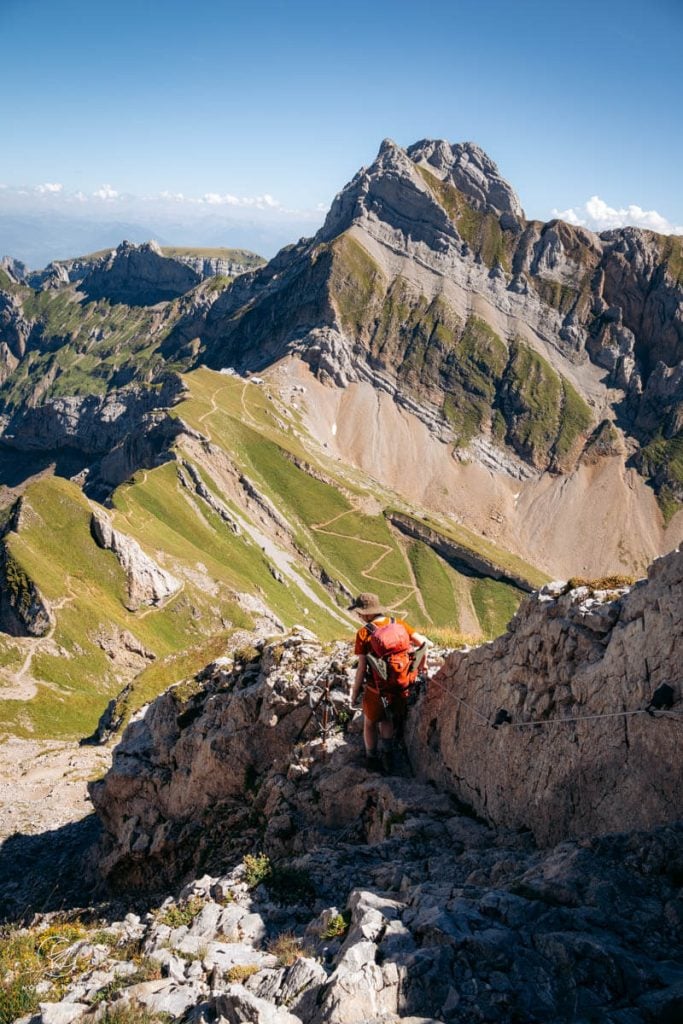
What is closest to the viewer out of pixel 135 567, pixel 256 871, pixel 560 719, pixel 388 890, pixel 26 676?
pixel 388 890

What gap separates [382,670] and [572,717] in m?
5.63

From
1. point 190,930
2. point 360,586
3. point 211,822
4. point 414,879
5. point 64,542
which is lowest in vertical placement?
point 360,586

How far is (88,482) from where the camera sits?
188m

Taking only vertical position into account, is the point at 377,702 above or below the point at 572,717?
below

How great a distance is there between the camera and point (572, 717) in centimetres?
1374

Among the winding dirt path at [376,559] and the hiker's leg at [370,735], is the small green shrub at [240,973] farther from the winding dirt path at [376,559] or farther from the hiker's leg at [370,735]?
the winding dirt path at [376,559]

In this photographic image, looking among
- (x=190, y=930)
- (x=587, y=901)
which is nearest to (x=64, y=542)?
(x=190, y=930)

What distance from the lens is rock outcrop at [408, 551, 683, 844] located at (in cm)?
1180

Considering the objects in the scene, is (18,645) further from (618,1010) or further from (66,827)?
(618,1010)

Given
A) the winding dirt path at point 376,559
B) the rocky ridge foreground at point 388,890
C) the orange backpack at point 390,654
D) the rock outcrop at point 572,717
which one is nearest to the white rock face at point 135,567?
the winding dirt path at point 376,559

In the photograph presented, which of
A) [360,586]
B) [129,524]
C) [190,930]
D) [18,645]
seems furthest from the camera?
[360,586]

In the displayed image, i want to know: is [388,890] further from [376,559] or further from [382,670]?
[376,559]

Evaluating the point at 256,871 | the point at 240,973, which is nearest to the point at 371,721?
the point at 256,871

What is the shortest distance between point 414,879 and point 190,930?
5047mm
